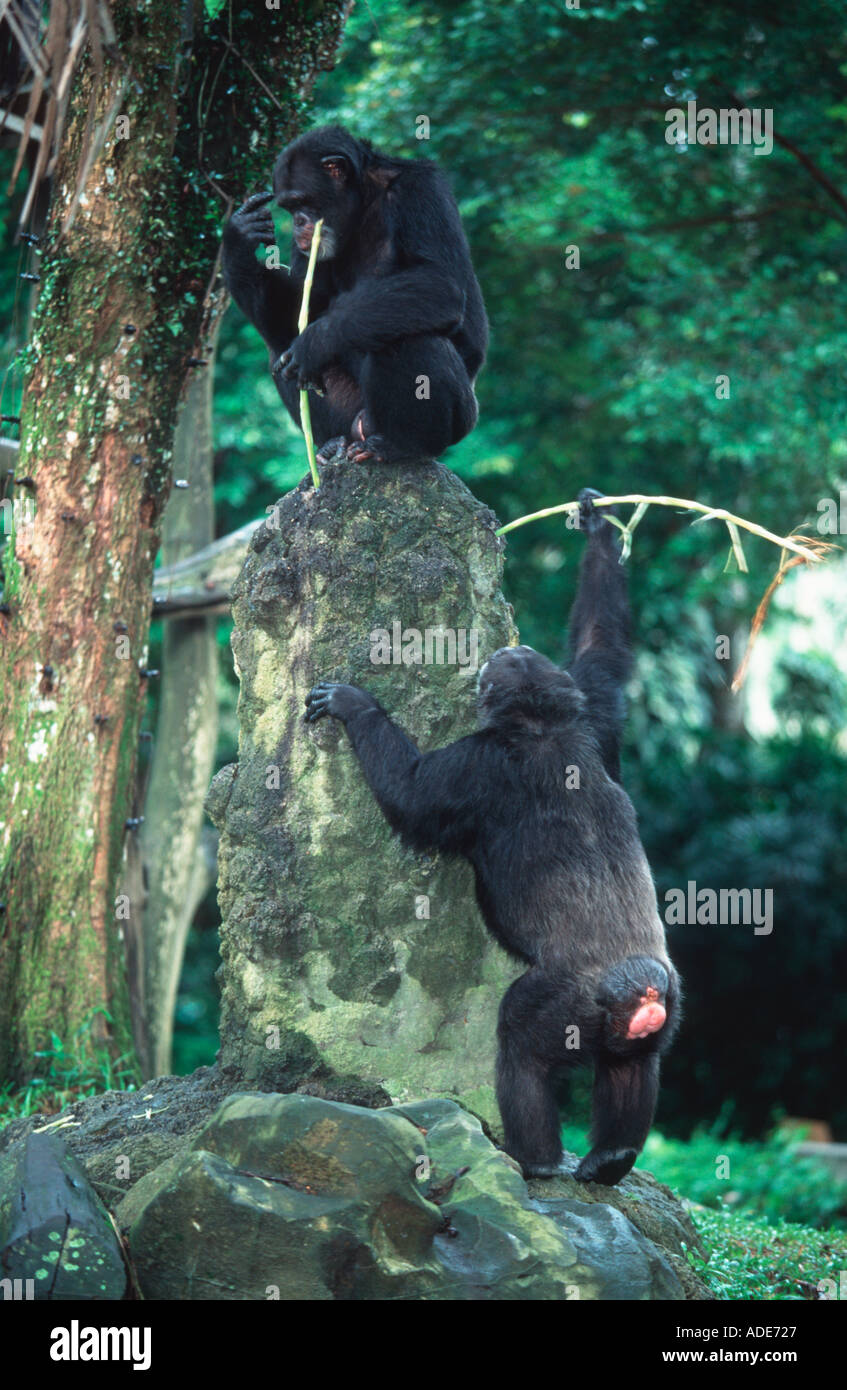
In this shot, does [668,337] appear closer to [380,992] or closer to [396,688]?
[396,688]

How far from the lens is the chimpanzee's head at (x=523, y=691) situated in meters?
5.91

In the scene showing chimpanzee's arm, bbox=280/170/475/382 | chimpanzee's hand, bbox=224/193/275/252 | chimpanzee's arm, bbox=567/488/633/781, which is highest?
chimpanzee's hand, bbox=224/193/275/252

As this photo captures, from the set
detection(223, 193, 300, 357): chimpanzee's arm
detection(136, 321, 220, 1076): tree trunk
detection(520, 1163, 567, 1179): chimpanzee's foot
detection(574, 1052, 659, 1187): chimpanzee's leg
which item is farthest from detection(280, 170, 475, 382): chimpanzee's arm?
detection(136, 321, 220, 1076): tree trunk

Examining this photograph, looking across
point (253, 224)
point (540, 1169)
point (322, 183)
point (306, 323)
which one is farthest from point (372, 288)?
point (540, 1169)

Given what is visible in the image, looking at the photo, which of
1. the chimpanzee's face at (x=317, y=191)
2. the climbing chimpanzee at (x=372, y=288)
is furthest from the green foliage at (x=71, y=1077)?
the chimpanzee's face at (x=317, y=191)

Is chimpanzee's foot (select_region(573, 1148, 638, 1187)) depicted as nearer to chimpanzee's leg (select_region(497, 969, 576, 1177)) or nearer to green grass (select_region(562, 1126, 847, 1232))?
chimpanzee's leg (select_region(497, 969, 576, 1177))

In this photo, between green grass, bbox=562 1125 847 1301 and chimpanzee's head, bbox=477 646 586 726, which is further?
green grass, bbox=562 1125 847 1301

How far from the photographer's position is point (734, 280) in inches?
524

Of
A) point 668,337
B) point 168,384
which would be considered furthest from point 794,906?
point 168,384

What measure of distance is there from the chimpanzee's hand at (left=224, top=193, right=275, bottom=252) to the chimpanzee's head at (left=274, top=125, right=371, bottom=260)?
11 cm

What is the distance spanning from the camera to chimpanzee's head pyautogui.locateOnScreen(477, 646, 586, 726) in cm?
591

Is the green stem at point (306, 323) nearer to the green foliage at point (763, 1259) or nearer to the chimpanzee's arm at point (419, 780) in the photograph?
the chimpanzee's arm at point (419, 780)

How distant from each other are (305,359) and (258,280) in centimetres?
77

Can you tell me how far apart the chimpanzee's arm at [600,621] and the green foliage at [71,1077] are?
10.2ft
